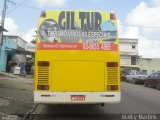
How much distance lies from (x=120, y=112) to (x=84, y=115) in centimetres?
151

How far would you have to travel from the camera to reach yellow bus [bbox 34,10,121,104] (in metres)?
11.9

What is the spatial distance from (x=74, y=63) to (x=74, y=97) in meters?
1.07

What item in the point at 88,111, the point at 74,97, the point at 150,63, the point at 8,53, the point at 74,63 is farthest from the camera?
the point at 150,63

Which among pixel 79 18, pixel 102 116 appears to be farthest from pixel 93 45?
pixel 102 116

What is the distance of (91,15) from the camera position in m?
12.6

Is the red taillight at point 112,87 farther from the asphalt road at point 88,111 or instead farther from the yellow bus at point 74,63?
the asphalt road at point 88,111

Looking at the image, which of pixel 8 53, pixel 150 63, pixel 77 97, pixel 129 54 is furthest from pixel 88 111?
pixel 150 63

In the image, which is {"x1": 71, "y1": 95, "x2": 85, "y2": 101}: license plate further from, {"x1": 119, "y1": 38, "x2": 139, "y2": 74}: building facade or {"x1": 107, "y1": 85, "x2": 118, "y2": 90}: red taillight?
{"x1": 119, "y1": 38, "x2": 139, "y2": 74}: building facade

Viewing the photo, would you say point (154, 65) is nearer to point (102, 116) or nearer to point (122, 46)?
point (122, 46)

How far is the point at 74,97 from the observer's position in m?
11.9

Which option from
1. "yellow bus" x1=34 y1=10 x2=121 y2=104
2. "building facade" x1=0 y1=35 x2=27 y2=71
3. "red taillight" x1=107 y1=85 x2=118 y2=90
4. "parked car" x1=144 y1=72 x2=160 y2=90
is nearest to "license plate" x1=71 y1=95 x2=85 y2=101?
"yellow bus" x1=34 y1=10 x2=121 y2=104

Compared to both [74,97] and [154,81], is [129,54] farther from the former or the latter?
[74,97]

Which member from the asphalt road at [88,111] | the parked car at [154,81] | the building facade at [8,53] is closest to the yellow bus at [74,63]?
the asphalt road at [88,111]

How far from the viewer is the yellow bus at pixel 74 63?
11914 millimetres
